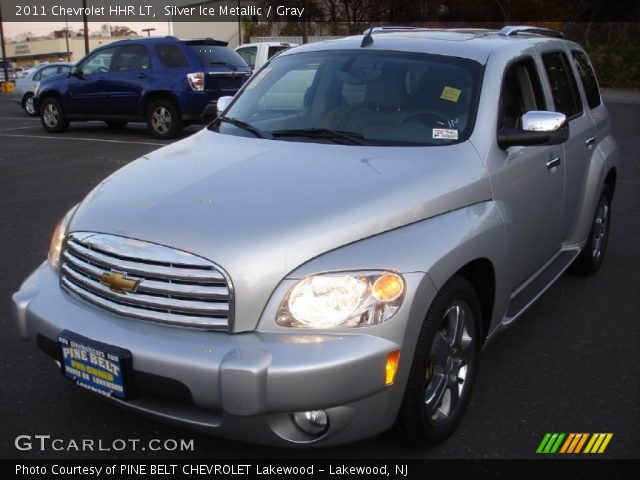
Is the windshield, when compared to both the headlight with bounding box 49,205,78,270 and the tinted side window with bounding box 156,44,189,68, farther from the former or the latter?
the tinted side window with bounding box 156,44,189,68

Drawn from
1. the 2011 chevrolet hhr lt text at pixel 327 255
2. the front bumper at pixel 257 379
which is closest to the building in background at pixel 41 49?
the 2011 chevrolet hhr lt text at pixel 327 255

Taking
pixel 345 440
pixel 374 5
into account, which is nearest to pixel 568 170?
pixel 345 440

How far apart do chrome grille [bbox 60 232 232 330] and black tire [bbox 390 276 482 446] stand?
80 centimetres

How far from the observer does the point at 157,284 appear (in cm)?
268

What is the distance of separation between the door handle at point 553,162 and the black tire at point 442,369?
1206mm

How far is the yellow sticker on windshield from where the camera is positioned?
12.1 feet

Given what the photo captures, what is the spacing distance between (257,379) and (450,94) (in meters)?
1.99

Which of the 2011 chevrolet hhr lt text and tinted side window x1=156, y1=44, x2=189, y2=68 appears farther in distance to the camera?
tinted side window x1=156, y1=44, x2=189, y2=68

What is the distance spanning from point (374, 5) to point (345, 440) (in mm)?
37390

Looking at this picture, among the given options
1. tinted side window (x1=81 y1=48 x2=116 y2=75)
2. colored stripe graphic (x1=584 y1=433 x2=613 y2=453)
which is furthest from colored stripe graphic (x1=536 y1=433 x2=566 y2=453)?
tinted side window (x1=81 y1=48 x2=116 y2=75)

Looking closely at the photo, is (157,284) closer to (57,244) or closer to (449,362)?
(57,244)

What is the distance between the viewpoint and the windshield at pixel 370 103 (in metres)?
3.61

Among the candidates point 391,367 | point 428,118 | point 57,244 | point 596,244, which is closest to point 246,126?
point 428,118

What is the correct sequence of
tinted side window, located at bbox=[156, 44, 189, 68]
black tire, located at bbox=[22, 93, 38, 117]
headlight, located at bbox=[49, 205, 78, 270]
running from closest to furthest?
headlight, located at bbox=[49, 205, 78, 270], tinted side window, located at bbox=[156, 44, 189, 68], black tire, located at bbox=[22, 93, 38, 117]
